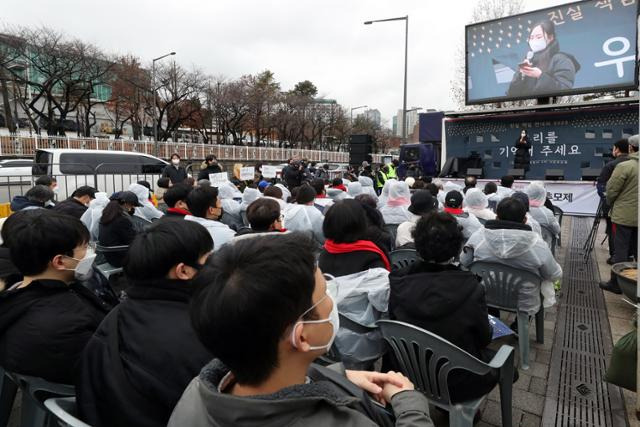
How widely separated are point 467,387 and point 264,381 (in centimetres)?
139

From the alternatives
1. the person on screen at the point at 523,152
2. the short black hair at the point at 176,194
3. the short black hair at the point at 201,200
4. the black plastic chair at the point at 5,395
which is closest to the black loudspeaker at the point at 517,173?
the person on screen at the point at 523,152

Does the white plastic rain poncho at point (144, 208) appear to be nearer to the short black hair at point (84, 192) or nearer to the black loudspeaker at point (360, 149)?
the short black hair at point (84, 192)

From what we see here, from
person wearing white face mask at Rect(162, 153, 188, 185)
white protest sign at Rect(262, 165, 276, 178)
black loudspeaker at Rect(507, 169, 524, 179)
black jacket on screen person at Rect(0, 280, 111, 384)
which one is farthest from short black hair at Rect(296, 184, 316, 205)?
black loudspeaker at Rect(507, 169, 524, 179)

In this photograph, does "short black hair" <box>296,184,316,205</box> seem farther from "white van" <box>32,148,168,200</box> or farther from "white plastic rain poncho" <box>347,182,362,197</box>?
"white van" <box>32,148,168,200</box>

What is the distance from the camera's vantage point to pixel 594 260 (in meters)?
6.34

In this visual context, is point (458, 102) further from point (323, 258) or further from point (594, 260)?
point (323, 258)

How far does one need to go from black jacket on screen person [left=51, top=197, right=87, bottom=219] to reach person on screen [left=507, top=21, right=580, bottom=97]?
11064mm

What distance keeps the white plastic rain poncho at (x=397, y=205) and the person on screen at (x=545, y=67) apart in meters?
7.74

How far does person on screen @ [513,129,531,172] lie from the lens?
11.4 m

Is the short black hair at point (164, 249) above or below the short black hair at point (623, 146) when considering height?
below

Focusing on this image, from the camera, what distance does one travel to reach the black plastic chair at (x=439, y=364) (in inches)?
75.5

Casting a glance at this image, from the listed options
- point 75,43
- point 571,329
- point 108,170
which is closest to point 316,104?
point 75,43

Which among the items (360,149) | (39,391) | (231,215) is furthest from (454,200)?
(360,149)

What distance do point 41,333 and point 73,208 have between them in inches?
129
